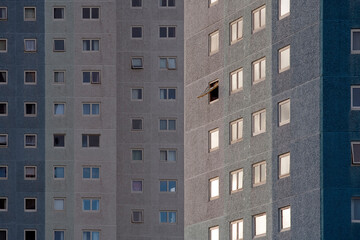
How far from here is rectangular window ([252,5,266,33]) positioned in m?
77.7

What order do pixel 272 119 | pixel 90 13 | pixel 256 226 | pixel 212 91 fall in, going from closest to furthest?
pixel 272 119
pixel 256 226
pixel 212 91
pixel 90 13

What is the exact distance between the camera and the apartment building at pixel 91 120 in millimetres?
119875

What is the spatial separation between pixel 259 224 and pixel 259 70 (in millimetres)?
7992

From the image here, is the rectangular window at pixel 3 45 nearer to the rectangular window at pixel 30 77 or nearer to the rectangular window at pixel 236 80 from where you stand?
the rectangular window at pixel 30 77

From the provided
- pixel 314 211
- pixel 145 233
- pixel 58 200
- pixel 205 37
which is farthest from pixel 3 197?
pixel 314 211

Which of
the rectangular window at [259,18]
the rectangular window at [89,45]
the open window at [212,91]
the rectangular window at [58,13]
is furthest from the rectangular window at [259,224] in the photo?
the rectangular window at [58,13]

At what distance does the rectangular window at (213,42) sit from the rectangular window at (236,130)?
16.6 feet

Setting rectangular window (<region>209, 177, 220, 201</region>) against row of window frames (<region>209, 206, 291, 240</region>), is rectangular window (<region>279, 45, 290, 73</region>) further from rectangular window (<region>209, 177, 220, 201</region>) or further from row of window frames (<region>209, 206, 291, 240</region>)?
rectangular window (<region>209, 177, 220, 201</region>)

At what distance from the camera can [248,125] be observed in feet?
256

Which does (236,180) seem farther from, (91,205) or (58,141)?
(58,141)

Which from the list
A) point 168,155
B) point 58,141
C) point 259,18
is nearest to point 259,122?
point 259,18

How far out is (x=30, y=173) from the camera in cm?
11975

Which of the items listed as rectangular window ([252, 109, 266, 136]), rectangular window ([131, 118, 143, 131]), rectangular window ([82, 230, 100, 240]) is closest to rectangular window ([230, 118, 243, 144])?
rectangular window ([252, 109, 266, 136])

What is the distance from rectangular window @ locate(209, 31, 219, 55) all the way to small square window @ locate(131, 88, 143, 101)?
40.2 m
